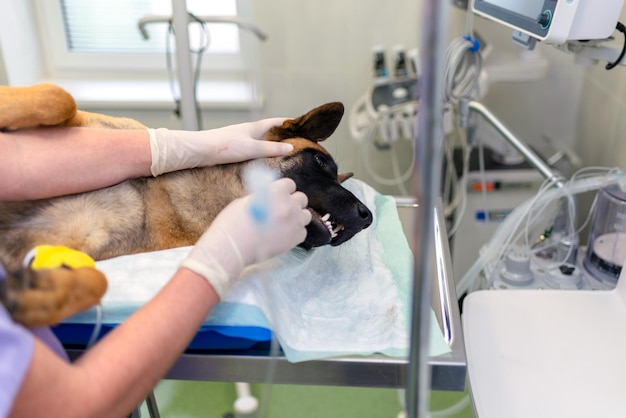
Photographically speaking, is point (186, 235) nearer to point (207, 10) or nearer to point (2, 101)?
point (2, 101)

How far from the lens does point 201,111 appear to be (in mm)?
1851

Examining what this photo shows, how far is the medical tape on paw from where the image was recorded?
2.21 feet

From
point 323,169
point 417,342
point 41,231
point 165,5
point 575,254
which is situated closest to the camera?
point 417,342

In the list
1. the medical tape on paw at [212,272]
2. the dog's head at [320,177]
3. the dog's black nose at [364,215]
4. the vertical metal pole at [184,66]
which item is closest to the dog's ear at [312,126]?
the dog's head at [320,177]

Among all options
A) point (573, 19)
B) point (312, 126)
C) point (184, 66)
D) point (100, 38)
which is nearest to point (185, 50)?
point (184, 66)

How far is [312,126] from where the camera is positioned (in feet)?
3.16

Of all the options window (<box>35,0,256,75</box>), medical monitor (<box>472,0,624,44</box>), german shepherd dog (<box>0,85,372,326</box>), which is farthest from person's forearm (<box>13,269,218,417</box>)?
window (<box>35,0,256,75</box>)

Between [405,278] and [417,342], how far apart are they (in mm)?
288

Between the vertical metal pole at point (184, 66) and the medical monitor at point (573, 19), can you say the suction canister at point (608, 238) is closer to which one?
the medical monitor at point (573, 19)

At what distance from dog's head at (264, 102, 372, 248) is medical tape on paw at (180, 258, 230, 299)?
0.60 feet

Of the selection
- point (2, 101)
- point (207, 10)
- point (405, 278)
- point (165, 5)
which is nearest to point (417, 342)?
point (405, 278)

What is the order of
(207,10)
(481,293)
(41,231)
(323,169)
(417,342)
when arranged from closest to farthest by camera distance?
(417,342) < (41,231) < (323,169) < (481,293) < (207,10)

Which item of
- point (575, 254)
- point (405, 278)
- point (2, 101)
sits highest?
point (2, 101)

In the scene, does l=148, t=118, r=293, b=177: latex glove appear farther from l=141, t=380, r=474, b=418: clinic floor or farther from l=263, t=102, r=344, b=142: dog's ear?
l=141, t=380, r=474, b=418: clinic floor
